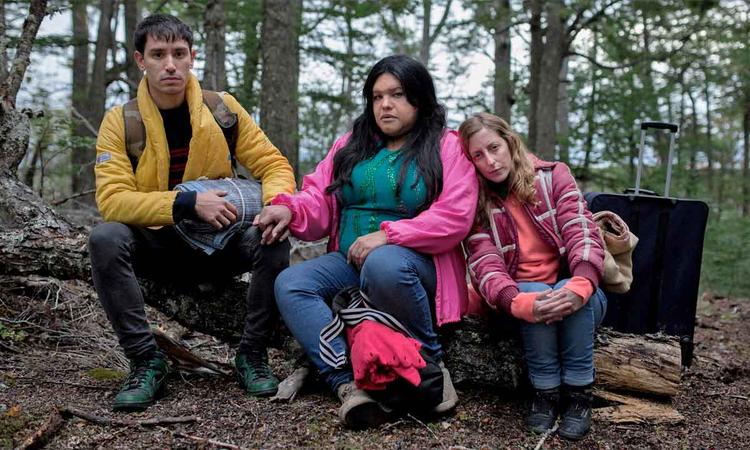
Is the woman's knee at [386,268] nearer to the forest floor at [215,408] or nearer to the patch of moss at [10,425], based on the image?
the forest floor at [215,408]

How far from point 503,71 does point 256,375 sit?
9129 mm

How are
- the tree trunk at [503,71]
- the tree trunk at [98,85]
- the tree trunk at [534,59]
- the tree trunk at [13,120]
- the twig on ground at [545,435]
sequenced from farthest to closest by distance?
1. the tree trunk at [503,71]
2. the tree trunk at [98,85]
3. the tree trunk at [534,59]
4. the tree trunk at [13,120]
5. the twig on ground at [545,435]

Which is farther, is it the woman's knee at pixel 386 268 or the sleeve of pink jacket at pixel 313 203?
the sleeve of pink jacket at pixel 313 203

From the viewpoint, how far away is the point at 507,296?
2699 millimetres

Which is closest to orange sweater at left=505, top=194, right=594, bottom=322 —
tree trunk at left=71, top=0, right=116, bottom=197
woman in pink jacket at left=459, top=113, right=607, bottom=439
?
woman in pink jacket at left=459, top=113, right=607, bottom=439

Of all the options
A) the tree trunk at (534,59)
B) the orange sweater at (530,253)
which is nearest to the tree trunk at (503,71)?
the tree trunk at (534,59)

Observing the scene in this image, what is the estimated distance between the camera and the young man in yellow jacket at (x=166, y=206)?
2.85m

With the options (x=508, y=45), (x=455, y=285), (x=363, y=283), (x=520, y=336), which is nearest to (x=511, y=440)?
(x=520, y=336)

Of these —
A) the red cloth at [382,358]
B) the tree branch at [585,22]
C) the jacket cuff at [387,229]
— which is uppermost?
the tree branch at [585,22]

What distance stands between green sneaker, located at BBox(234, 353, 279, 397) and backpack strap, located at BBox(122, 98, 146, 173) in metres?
1.17

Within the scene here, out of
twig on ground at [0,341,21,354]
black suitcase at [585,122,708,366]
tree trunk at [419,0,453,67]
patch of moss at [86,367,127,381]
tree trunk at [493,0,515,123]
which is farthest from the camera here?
tree trunk at [419,0,453,67]

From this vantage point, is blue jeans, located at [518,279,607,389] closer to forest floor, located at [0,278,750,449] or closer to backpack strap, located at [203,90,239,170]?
forest floor, located at [0,278,750,449]

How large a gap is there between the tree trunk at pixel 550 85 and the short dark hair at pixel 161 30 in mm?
6577

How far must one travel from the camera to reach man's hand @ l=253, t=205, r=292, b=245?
114 inches
